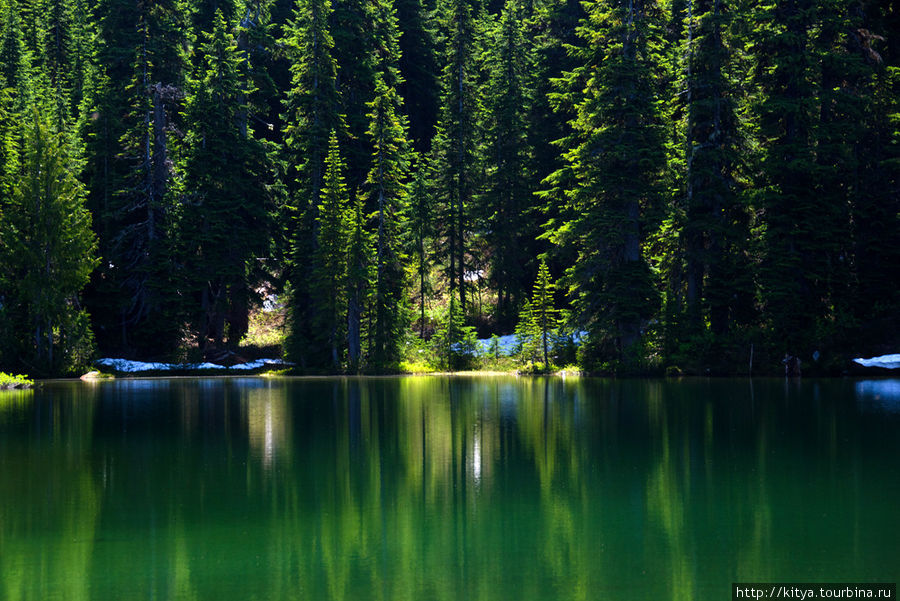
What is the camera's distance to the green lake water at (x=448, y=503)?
26.7ft

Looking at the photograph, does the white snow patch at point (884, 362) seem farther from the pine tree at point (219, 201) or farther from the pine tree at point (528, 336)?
the pine tree at point (219, 201)

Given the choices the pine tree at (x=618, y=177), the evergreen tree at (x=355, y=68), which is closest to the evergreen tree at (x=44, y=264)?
the evergreen tree at (x=355, y=68)

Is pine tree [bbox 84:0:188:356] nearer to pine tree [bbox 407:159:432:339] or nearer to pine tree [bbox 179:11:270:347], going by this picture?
pine tree [bbox 179:11:270:347]

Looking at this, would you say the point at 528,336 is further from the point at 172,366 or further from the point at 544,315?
the point at 172,366

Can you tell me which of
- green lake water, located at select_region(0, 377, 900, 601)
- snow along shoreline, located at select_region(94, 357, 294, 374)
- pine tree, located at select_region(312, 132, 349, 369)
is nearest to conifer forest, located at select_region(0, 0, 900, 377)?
pine tree, located at select_region(312, 132, 349, 369)

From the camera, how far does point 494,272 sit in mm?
53031

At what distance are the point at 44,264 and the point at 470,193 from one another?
988 inches

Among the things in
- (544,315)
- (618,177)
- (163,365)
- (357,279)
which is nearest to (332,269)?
(357,279)

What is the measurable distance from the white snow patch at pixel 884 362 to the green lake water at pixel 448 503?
1447 centimetres

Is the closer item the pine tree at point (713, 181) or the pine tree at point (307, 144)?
the pine tree at point (713, 181)

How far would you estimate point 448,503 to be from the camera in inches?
457

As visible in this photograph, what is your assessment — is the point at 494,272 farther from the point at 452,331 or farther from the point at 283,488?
the point at 283,488

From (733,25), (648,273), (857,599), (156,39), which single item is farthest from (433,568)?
(156,39)

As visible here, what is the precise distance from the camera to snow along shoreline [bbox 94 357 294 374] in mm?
45156
